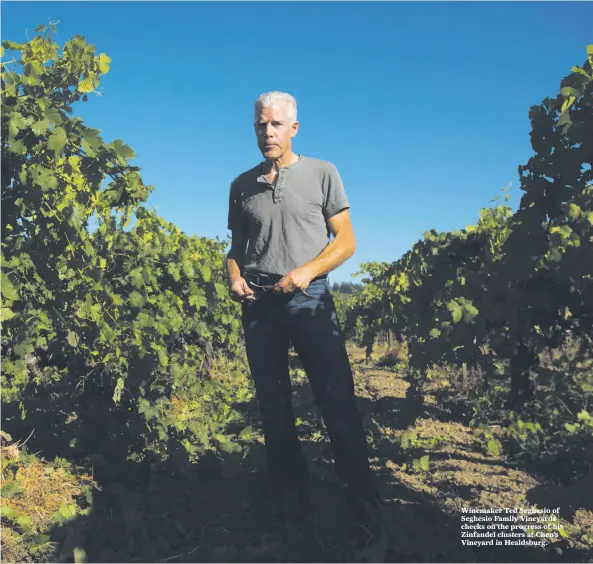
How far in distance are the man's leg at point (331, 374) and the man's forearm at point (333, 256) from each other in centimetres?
12

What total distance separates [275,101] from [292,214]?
1.73 ft

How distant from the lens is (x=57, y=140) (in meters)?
3.55

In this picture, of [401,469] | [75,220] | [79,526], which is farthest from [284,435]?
[75,220]

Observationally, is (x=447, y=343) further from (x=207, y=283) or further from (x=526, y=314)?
(x=207, y=283)

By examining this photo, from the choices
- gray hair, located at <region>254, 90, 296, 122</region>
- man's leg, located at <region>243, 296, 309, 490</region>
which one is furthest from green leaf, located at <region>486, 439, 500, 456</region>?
gray hair, located at <region>254, 90, 296, 122</region>

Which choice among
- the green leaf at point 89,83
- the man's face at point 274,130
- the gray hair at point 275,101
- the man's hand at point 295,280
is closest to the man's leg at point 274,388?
the man's hand at point 295,280

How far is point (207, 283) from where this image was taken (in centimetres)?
577

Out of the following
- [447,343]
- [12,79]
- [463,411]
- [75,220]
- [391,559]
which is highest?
[12,79]

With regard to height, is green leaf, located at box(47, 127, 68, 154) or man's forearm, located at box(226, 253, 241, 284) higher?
green leaf, located at box(47, 127, 68, 154)

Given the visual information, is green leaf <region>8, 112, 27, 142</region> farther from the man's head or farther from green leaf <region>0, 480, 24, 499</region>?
green leaf <region>0, 480, 24, 499</region>

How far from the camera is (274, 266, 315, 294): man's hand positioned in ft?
8.20

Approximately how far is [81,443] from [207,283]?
2007 mm

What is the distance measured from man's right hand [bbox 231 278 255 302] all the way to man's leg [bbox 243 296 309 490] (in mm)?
83

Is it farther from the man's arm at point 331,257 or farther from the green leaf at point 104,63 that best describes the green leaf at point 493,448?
the green leaf at point 104,63
